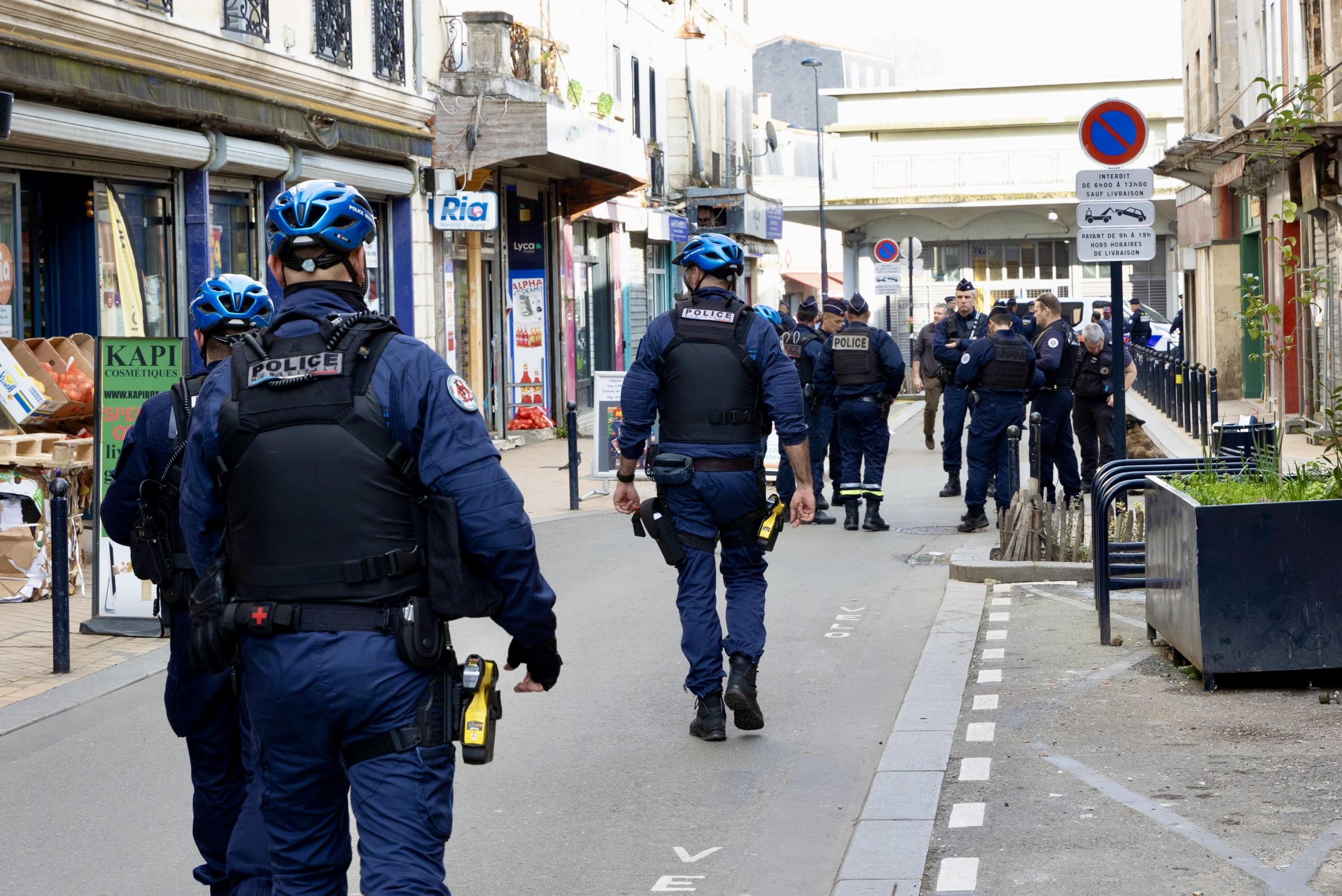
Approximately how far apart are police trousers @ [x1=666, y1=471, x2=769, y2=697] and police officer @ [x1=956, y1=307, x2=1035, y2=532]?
6890 mm

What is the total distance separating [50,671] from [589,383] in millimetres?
20142

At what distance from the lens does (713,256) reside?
23.2ft

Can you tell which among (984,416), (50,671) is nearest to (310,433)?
(50,671)

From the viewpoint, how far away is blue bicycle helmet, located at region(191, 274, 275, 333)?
16.1 feet

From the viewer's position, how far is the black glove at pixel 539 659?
369cm

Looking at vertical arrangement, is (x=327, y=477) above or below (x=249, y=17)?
below

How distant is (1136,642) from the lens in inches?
338

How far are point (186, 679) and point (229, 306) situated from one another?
3.45ft

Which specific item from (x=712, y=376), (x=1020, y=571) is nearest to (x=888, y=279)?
(x=1020, y=571)

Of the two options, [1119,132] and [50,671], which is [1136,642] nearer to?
[1119,132]

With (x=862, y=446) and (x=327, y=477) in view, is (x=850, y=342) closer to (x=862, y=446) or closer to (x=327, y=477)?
(x=862, y=446)

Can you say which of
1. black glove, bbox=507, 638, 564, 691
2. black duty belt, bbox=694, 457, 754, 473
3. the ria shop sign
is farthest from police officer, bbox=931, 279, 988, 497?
black glove, bbox=507, 638, 564, 691

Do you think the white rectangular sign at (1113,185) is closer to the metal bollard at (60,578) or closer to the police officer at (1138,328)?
the metal bollard at (60,578)

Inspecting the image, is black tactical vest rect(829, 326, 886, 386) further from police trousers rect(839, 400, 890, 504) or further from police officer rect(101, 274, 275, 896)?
police officer rect(101, 274, 275, 896)
